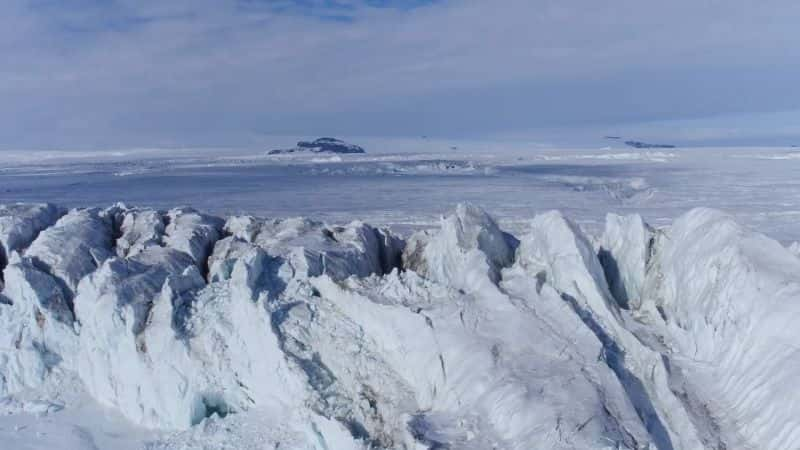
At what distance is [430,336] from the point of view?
6422 mm

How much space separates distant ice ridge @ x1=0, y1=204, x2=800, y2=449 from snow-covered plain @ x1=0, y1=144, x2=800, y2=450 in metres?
0.02

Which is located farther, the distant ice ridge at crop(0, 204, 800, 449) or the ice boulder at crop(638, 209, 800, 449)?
the distant ice ridge at crop(0, 204, 800, 449)

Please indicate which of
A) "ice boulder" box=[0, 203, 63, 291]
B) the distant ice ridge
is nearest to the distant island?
"ice boulder" box=[0, 203, 63, 291]

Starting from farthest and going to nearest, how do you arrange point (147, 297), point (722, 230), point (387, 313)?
point (147, 297) → point (722, 230) → point (387, 313)

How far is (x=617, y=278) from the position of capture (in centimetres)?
803

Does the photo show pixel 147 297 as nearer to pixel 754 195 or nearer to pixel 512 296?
pixel 512 296

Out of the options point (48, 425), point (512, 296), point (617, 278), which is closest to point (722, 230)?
point (617, 278)

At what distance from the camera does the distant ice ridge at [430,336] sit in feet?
18.5

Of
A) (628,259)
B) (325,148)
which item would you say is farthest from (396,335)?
(325,148)

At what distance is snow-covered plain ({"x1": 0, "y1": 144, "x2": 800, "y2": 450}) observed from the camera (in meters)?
5.67

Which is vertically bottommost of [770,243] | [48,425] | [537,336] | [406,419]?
[48,425]

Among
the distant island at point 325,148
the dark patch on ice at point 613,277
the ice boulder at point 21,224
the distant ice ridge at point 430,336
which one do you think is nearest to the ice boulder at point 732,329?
the distant ice ridge at point 430,336

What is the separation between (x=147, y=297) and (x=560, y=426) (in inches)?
186

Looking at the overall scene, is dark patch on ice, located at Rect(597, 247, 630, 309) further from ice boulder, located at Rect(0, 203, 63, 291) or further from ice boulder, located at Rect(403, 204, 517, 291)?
ice boulder, located at Rect(0, 203, 63, 291)
